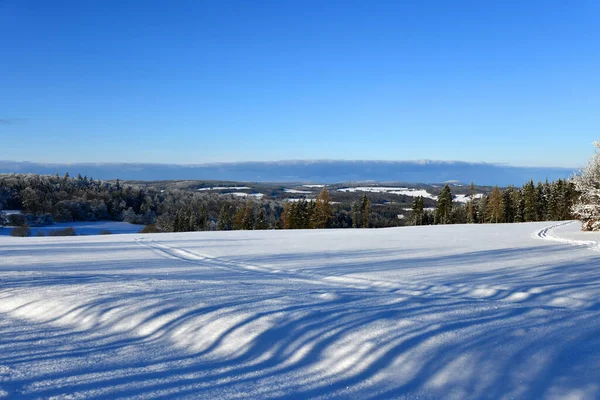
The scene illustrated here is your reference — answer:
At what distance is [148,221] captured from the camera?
85625 millimetres

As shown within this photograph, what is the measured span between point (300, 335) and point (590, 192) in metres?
18.2

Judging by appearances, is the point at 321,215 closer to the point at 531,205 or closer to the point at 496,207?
the point at 496,207

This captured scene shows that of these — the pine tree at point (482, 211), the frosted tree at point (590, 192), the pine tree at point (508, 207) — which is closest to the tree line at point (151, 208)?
the pine tree at point (482, 211)

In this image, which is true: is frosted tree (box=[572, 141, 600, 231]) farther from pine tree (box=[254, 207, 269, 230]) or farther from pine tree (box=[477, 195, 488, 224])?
pine tree (box=[477, 195, 488, 224])

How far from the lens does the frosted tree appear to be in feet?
58.5

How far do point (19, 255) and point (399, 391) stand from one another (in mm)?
12583

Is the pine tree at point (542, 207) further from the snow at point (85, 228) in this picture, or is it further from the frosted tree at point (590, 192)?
the snow at point (85, 228)

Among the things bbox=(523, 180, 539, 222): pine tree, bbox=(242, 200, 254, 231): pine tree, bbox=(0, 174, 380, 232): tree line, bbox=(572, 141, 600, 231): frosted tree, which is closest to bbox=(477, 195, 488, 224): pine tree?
bbox=(523, 180, 539, 222): pine tree

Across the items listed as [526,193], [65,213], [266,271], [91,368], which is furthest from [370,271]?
[65,213]

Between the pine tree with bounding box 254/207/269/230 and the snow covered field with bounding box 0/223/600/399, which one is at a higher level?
the snow covered field with bounding box 0/223/600/399

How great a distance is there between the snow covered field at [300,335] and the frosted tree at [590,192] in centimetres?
1124

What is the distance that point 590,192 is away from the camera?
17766mm

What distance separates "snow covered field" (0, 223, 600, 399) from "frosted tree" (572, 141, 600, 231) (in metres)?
11.2

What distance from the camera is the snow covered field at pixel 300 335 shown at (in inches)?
147
